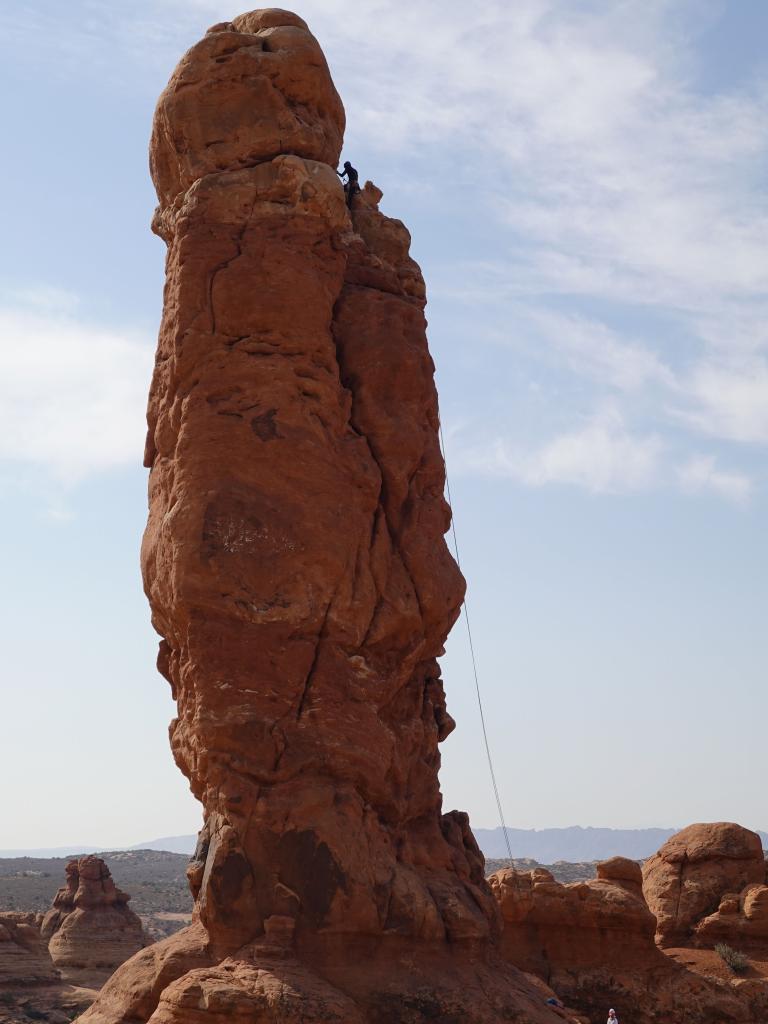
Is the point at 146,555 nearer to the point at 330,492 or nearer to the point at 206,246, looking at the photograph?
the point at 330,492

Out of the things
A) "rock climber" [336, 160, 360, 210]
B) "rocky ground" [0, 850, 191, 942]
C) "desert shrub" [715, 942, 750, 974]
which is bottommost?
"desert shrub" [715, 942, 750, 974]

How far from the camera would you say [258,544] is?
57.6 ft

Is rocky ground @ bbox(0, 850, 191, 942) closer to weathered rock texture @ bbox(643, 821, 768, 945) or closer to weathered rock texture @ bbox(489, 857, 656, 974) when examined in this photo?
weathered rock texture @ bbox(643, 821, 768, 945)

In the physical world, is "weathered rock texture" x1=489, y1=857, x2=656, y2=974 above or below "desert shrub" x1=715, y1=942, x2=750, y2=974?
above

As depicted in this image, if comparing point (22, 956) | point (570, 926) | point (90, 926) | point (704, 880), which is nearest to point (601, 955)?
point (570, 926)

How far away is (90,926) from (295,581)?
2906 cm

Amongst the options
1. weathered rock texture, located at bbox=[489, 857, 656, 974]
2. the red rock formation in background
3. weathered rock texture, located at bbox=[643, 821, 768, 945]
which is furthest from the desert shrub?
weathered rock texture, located at bbox=[489, 857, 656, 974]

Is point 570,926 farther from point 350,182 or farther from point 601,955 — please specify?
point 350,182

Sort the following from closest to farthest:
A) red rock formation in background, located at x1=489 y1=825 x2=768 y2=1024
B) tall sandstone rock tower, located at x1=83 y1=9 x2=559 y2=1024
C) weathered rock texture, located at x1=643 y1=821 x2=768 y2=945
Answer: tall sandstone rock tower, located at x1=83 y1=9 x2=559 y2=1024
red rock formation in background, located at x1=489 y1=825 x2=768 y2=1024
weathered rock texture, located at x1=643 y1=821 x2=768 y2=945

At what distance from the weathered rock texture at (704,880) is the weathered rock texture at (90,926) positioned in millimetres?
19309

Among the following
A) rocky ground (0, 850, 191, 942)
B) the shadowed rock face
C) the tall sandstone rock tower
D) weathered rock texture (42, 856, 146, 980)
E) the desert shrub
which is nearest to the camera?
the tall sandstone rock tower

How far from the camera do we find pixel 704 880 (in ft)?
93.2

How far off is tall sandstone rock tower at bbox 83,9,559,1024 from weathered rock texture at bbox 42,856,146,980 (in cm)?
2614

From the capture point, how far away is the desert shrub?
25.6 m
